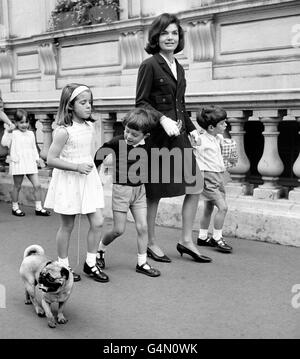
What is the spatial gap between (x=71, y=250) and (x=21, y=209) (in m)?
2.34

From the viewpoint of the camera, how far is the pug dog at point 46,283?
3365 millimetres

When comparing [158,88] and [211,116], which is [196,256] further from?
[158,88]

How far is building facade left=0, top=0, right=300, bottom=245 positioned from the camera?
5395 mm

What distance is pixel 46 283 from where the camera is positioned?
3352mm

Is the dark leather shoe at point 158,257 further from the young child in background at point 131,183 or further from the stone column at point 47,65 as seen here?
→ the stone column at point 47,65

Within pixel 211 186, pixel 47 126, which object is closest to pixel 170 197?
pixel 211 186

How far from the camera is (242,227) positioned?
5.48 m

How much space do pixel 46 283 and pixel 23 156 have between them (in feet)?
13.0

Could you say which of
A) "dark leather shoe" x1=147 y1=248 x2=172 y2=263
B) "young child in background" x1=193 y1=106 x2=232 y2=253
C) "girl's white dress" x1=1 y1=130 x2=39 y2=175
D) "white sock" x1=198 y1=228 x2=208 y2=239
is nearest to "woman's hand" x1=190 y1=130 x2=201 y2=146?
"young child in background" x1=193 y1=106 x2=232 y2=253

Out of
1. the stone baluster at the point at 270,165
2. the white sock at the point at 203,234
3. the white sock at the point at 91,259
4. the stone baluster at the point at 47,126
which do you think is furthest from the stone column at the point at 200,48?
the white sock at the point at 91,259

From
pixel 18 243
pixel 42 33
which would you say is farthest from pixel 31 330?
pixel 42 33

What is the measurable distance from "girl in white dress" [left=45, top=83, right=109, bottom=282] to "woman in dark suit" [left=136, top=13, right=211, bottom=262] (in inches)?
23.7

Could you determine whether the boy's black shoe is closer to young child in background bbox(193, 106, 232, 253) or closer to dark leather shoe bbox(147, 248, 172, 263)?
young child in background bbox(193, 106, 232, 253)

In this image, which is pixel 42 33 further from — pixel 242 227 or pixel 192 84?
pixel 242 227
